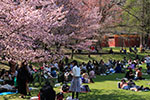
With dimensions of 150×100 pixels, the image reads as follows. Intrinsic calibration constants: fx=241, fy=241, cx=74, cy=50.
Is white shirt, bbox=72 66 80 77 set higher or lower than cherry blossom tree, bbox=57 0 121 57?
lower

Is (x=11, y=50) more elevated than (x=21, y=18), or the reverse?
(x=21, y=18)

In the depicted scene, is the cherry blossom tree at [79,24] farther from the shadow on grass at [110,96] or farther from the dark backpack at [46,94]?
the dark backpack at [46,94]

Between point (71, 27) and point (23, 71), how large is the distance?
467 inches

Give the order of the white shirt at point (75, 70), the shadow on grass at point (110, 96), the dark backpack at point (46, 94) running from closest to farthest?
the dark backpack at point (46, 94)
the white shirt at point (75, 70)
the shadow on grass at point (110, 96)

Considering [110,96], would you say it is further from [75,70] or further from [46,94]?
[46,94]

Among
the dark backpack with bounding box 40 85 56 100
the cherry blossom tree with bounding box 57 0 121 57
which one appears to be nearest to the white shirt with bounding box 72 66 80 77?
the dark backpack with bounding box 40 85 56 100

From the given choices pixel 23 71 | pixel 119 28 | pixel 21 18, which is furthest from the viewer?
pixel 119 28

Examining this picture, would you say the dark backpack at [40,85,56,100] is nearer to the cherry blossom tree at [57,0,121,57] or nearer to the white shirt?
the white shirt

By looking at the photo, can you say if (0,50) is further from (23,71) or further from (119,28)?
(119,28)

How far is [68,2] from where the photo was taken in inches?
877

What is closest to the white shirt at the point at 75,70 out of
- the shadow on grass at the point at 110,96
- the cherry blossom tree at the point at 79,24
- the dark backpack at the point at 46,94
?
the shadow on grass at the point at 110,96

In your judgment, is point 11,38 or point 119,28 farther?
point 119,28

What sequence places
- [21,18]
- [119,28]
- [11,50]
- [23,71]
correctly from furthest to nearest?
[119,28] < [23,71] < [11,50] < [21,18]

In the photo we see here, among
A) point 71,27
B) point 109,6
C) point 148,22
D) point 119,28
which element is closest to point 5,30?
point 71,27
